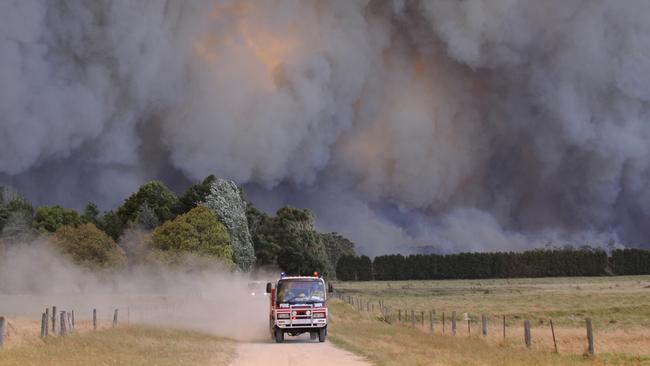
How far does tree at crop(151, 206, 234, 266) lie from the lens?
124750 mm

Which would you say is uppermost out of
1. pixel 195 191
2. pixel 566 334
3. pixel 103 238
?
pixel 195 191

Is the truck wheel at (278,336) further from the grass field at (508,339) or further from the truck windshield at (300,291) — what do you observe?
the grass field at (508,339)

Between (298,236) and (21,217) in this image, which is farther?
(298,236)

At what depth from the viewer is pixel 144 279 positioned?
417ft

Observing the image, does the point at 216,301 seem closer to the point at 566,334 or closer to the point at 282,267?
the point at 566,334

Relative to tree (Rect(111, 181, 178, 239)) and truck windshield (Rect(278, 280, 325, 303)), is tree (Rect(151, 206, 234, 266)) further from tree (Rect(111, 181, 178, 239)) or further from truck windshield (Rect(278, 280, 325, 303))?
truck windshield (Rect(278, 280, 325, 303))

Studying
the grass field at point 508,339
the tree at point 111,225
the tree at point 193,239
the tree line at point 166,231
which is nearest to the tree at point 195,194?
the tree line at point 166,231

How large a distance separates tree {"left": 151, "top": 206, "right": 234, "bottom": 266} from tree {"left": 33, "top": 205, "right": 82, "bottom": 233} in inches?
2193

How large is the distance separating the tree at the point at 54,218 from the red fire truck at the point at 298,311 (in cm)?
13677

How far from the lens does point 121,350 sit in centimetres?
3844

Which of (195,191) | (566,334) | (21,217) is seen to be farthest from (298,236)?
(566,334)

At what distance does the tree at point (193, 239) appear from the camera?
4911 inches

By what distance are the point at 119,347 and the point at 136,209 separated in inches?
5321

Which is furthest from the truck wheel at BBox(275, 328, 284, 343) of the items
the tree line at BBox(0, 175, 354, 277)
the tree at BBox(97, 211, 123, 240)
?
the tree at BBox(97, 211, 123, 240)
